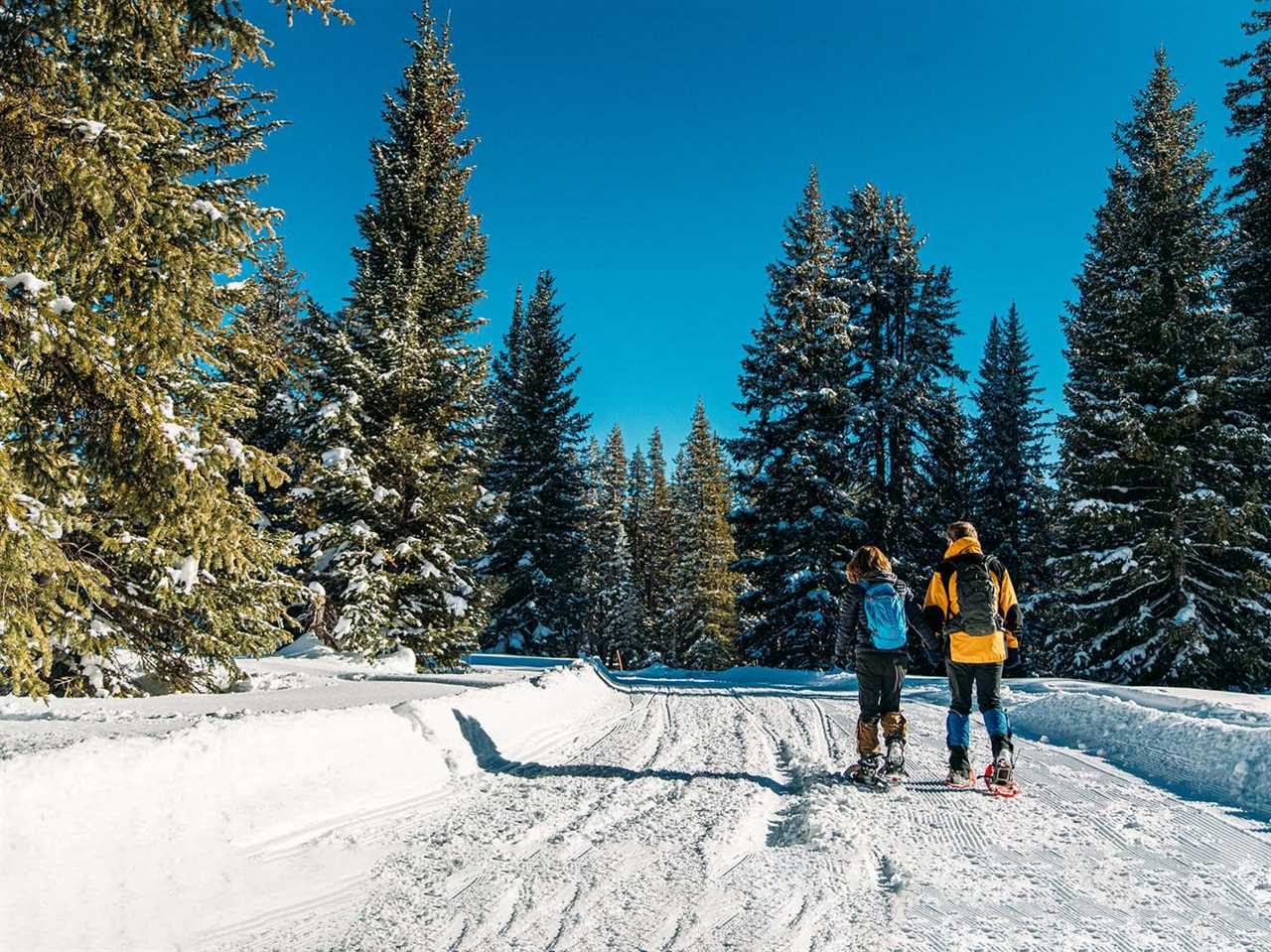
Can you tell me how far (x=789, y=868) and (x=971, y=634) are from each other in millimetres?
2762

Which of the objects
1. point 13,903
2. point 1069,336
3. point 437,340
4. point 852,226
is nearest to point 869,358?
point 852,226

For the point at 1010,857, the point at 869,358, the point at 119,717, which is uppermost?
the point at 869,358

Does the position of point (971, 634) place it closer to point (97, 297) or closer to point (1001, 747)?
point (1001, 747)

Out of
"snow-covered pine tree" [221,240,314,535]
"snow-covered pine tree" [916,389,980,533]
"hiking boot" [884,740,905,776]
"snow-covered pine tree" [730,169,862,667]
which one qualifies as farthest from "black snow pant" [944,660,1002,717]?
"snow-covered pine tree" [916,389,980,533]

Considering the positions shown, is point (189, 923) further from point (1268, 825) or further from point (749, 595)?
point (749, 595)

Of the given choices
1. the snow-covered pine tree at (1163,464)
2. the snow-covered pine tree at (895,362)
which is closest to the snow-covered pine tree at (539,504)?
the snow-covered pine tree at (895,362)

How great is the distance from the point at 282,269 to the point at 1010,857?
30630mm

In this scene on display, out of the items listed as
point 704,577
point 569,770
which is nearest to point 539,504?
point 704,577

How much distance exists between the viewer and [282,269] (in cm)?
2800

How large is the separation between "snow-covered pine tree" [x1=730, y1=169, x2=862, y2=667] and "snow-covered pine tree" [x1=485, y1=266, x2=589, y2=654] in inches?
312

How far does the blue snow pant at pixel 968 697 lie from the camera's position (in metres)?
5.70

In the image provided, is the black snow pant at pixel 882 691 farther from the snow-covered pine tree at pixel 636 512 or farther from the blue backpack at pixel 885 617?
the snow-covered pine tree at pixel 636 512

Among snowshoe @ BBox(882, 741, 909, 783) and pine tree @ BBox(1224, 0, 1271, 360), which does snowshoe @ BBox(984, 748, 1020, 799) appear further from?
pine tree @ BBox(1224, 0, 1271, 360)

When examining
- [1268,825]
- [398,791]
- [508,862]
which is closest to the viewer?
[508,862]
